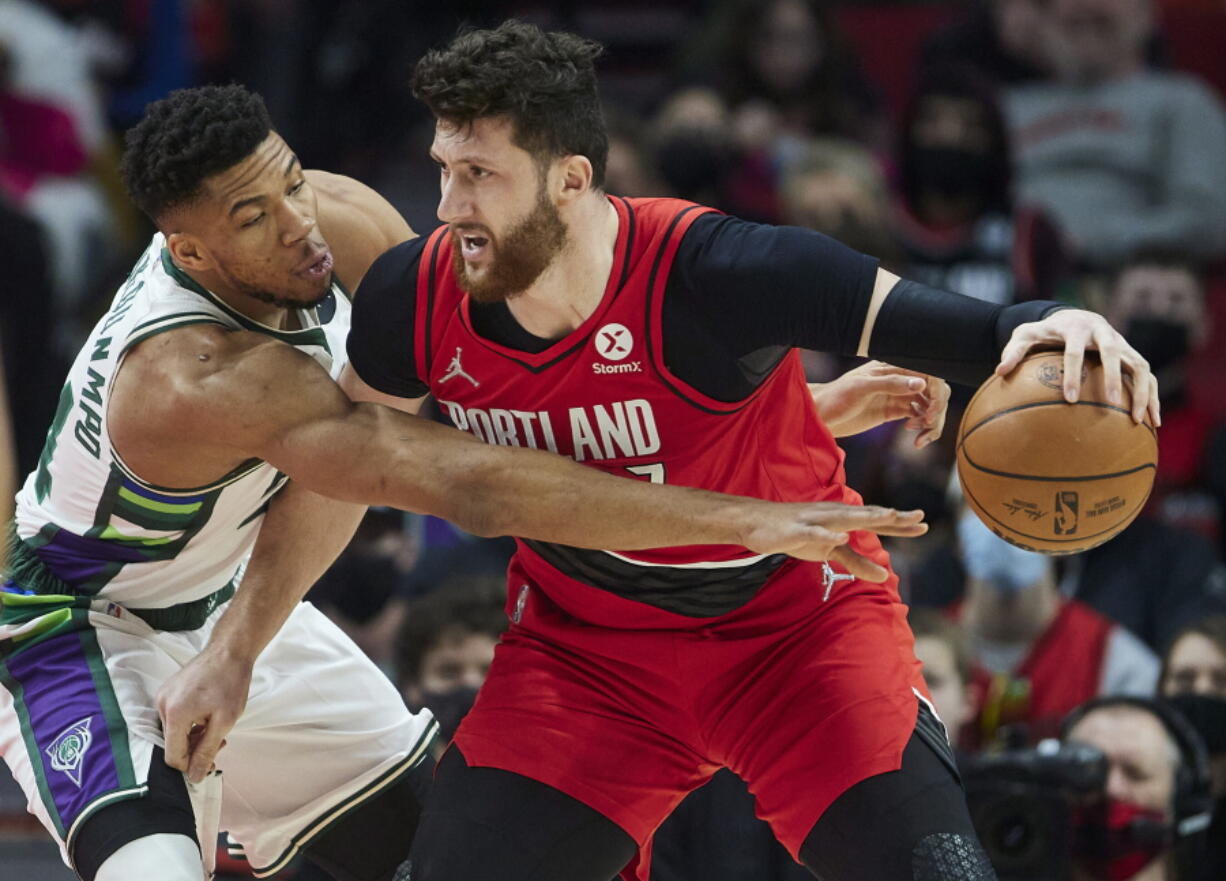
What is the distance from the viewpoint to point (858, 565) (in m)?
3.67

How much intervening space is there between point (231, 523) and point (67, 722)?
2.01ft

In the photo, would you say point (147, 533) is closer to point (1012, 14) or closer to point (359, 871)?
point (359, 871)

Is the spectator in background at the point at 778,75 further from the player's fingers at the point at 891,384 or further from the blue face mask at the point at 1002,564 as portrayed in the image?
the player's fingers at the point at 891,384

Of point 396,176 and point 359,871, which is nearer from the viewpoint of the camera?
point 359,871

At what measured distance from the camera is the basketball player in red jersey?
3.81 metres

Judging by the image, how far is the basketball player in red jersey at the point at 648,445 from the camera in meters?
3.81

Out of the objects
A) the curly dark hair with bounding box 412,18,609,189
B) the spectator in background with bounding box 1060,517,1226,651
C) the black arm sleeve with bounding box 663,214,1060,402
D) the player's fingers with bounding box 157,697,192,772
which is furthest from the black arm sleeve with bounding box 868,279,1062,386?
the spectator in background with bounding box 1060,517,1226,651

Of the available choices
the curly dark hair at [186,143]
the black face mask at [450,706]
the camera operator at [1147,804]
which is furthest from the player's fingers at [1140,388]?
the black face mask at [450,706]

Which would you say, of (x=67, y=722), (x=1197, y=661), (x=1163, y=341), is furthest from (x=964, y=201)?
Result: (x=67, y=722)

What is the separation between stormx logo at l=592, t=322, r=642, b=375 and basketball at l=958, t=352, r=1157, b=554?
718mm

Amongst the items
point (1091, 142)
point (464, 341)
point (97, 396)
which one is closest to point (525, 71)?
point (464, 341)

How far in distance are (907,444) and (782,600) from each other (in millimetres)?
3442

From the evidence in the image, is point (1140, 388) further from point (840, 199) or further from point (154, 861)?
point (840, 199)

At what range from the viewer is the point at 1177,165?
9266mm
